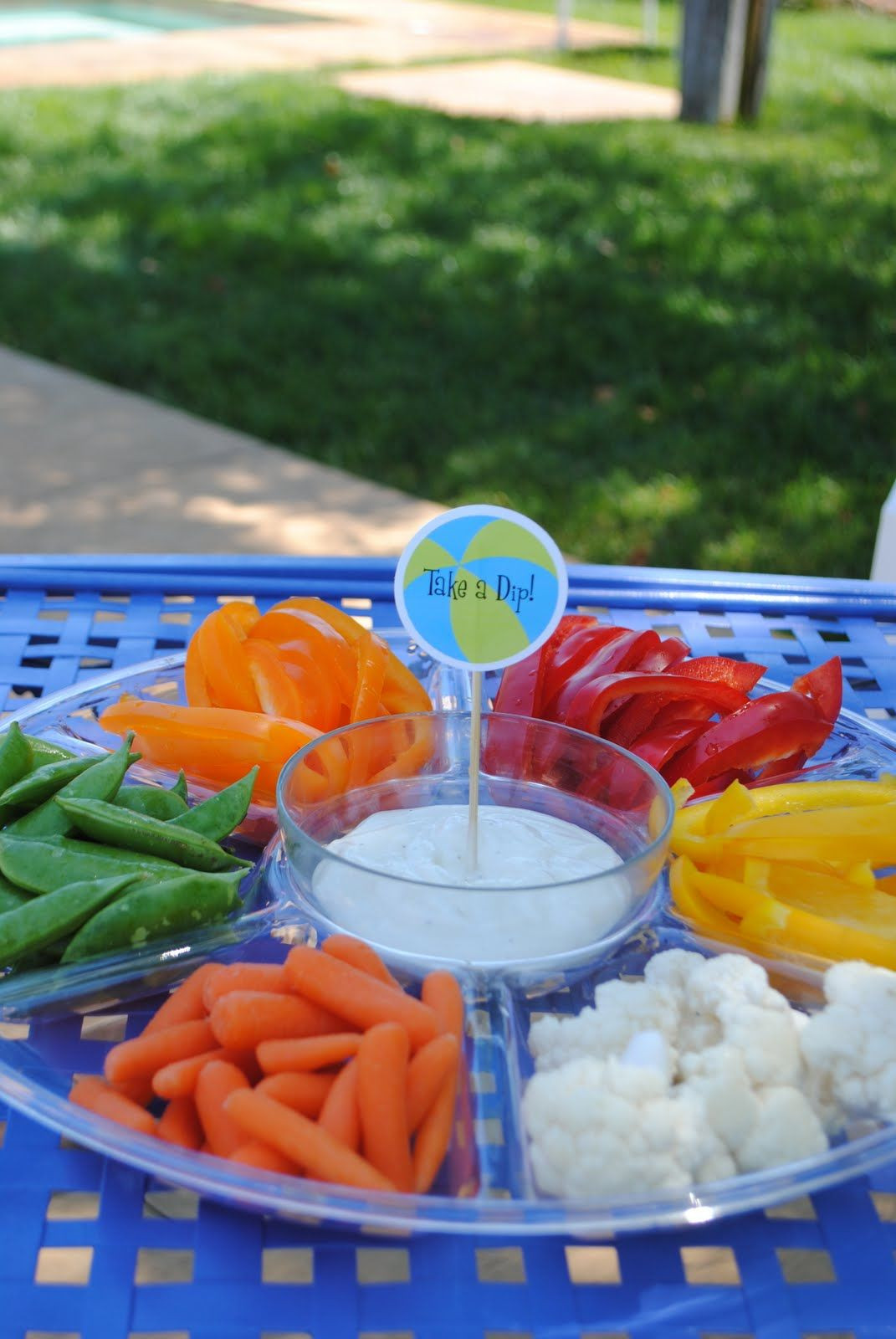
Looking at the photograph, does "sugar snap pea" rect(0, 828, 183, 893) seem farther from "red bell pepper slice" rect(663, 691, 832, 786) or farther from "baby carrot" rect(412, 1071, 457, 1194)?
"red bell pepper slice" rect(663, 691, 832, 786)

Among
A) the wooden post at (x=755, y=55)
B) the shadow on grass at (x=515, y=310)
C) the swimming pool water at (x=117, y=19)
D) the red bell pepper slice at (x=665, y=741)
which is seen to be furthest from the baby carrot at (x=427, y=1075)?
the swimming pool water at (x=117, y=19)

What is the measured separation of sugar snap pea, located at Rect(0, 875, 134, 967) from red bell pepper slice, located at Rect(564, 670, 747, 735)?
46cm

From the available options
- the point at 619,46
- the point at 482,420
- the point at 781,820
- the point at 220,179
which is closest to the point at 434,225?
the point at 220,179

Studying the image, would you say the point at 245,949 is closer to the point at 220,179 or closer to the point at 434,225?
the point at 434,225

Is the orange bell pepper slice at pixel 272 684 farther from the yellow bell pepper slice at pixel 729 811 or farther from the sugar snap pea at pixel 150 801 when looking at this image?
the yellow bell pepper slice at pixel 729 811

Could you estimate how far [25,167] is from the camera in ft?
20.1

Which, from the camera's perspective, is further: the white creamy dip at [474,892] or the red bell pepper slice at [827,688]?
the red bell pepper slice at [827,688]

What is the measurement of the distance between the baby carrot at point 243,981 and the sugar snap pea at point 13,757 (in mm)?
328

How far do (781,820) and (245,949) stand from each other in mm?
415

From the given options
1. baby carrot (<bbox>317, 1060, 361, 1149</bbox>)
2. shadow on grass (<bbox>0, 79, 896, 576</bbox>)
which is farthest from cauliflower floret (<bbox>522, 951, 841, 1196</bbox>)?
shadow on grass (<bbox>0, 79, 896, 576</bbox>)

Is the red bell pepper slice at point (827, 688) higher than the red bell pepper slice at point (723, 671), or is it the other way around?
the red bell pepper slice at point (723, 671)

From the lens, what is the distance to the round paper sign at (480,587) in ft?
3.57

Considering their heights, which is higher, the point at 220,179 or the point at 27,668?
the point at 27,668

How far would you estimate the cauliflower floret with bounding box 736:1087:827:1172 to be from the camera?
32.9 inches
